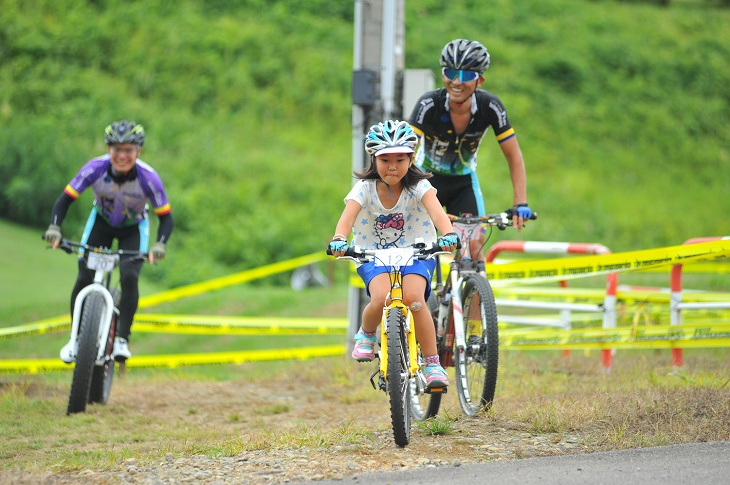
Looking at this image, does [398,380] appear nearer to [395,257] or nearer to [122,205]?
[395,257]

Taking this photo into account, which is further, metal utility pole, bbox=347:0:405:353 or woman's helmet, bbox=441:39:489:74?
metal utility pole, bbox=347:0:405:353

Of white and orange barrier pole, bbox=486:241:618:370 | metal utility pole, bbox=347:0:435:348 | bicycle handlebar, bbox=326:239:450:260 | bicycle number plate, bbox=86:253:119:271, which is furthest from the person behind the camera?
metal utility pole, bbox=347:0:435:348

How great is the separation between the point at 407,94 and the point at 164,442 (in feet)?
18.2

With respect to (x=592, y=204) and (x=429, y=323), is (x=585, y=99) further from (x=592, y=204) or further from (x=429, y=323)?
(x=429, y=323)

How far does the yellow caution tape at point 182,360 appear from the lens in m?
10.4

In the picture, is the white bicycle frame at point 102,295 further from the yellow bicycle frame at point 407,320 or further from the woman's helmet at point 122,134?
the yellow bicycle frame at point 407,320

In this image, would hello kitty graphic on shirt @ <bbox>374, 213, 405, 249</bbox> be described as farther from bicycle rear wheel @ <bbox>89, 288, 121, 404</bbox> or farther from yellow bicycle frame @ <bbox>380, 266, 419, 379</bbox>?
bicycle rear wheel @ <bbox>89, 288, 121, 404</bbox>

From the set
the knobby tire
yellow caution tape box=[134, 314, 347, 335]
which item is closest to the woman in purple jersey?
yellow caution tape box=[134, 314, 347, 335]

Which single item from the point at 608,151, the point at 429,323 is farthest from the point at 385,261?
the point at 608,151

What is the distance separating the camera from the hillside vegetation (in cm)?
2334

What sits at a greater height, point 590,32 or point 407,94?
point 590,32

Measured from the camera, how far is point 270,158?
2577 cm

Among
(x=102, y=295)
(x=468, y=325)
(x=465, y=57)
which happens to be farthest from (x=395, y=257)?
(x=102, y=295)

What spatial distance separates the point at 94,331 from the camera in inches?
319
